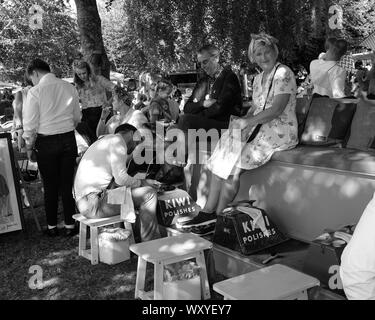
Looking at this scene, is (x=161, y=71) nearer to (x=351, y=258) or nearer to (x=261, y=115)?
(x=261, y=115)

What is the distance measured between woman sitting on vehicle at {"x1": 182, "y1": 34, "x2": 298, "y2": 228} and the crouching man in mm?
658

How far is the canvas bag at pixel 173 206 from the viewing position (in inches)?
180

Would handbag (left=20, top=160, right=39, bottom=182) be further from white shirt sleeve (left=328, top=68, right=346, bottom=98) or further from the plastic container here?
the plastic container

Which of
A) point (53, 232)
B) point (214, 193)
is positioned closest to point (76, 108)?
point (53, 232)

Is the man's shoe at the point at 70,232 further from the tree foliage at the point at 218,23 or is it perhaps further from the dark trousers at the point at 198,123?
the tree foliage at the point at 218,23

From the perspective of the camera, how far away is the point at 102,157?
13.9 feet

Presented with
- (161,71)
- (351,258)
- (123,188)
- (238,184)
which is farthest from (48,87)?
(161,71)

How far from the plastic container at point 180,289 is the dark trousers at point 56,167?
2.05 meters

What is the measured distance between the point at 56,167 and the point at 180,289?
2.19 m

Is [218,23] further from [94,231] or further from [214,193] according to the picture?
[94,231]

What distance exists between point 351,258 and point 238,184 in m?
2.51

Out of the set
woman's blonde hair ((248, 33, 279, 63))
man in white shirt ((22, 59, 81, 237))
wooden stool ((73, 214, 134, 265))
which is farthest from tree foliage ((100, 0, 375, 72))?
wooden stool ((73, 214, 134, 265))

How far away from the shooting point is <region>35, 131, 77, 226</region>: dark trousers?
15.3 ft

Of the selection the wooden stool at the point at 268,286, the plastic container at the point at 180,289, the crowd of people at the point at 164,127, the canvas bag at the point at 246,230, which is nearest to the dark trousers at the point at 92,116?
the crowd of people at the point at 164,127
